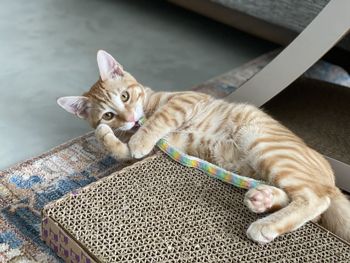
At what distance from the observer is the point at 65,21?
3.08 m

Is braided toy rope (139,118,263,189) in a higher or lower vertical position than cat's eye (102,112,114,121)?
lower

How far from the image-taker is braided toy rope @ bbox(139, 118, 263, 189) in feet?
5.20

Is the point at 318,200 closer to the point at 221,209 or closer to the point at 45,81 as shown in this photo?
the point at 221,209

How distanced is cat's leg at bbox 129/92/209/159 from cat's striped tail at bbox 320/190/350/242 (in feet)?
1.75

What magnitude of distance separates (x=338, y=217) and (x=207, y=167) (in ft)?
1.28

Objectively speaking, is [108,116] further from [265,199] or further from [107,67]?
[265,199]

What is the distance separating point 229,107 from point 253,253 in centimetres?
58

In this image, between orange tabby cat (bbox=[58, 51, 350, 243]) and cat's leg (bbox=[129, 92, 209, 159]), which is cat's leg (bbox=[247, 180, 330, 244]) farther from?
cat's leg (bbox=[129, 92, 209, 159])

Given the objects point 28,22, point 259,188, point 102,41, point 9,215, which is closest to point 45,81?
point 102,41

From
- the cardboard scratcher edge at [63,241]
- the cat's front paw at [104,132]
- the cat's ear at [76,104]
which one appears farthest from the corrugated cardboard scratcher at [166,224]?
the cat's ear at [76,104]

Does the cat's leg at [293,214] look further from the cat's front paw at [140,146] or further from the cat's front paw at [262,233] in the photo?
the cat's front paw at [140,146]

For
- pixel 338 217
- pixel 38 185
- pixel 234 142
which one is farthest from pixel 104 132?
pixel 338 217

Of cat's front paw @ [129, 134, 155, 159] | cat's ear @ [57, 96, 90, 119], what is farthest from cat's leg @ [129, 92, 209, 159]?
cat's ear @ [57, 96, 90, 119]

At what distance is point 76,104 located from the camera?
5.98ft
